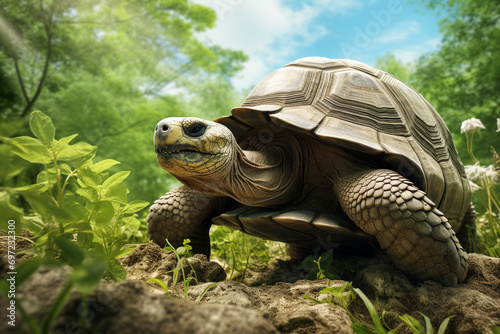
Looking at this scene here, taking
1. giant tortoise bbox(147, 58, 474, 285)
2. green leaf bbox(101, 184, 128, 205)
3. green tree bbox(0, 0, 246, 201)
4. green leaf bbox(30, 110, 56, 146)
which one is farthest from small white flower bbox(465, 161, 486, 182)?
green tree bbox(0, 0, 246, 201)

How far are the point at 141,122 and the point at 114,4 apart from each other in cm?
283

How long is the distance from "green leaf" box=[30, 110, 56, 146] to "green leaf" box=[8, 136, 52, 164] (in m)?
0.02

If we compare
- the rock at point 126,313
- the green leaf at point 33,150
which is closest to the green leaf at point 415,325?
the rock at point 126,313

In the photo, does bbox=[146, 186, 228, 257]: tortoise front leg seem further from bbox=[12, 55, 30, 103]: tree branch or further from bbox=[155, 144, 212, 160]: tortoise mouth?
bbox=[12, 55, 30, 103]: tree branch

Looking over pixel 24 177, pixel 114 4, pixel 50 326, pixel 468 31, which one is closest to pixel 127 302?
pixel 50 326

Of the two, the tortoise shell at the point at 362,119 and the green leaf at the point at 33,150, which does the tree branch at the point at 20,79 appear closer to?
the tortoise shell at the point at 362,119

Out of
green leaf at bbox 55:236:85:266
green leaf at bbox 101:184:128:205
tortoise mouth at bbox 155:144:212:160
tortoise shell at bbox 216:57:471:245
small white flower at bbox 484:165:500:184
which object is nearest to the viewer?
green leaf at bbox 55:236:85:266

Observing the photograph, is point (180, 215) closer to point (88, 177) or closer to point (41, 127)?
point (88, 177)

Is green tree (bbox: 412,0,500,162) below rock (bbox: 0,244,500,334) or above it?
above

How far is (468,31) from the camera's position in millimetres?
7504

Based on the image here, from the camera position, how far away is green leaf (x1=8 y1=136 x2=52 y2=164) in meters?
1.04

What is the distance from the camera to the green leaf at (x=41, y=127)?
1082 millimetres

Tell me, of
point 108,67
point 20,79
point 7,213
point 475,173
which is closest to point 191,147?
point 7,213

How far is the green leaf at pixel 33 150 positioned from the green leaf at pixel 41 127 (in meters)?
0.02
